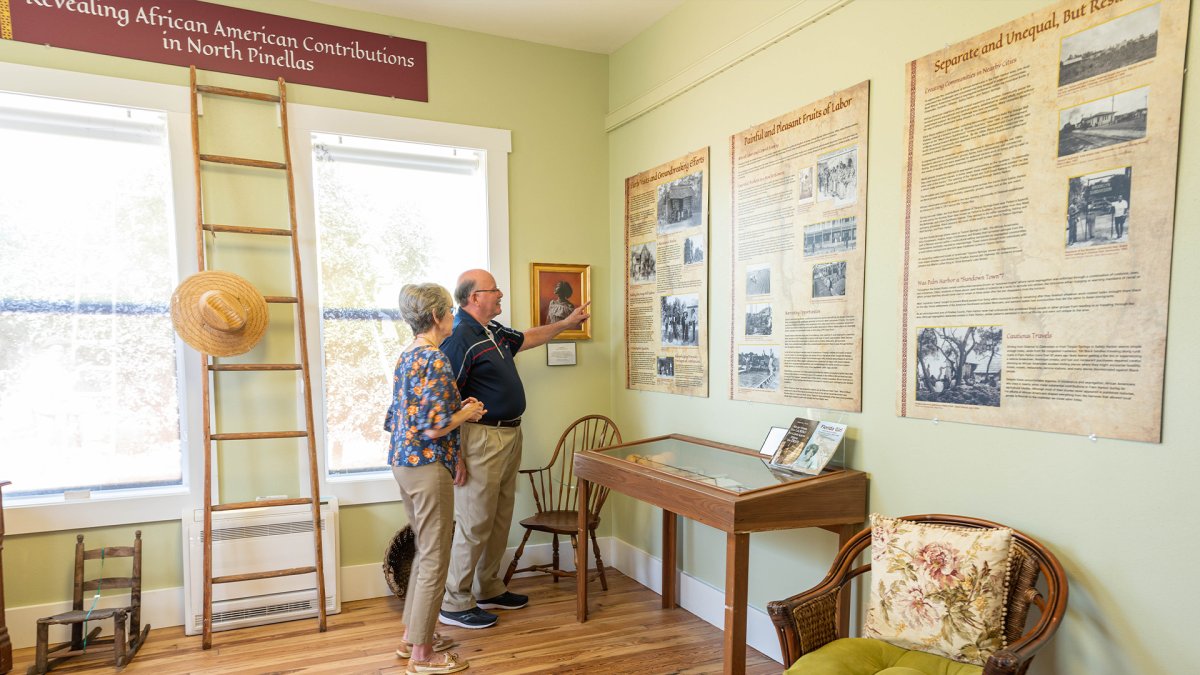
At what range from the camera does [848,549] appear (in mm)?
2309

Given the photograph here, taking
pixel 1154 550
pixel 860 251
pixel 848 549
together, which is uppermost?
pixel 860 251

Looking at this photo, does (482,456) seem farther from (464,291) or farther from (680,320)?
(680,320)

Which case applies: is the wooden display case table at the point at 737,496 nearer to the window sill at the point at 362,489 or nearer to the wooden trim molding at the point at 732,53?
the window sill at the point at 362,489

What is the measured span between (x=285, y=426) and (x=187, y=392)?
1.71 feet

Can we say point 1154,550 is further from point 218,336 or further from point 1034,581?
point 218,336

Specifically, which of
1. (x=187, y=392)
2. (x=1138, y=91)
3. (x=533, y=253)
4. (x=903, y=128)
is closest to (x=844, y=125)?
(x=903, y=128)

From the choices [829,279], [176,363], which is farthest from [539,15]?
[176,363]

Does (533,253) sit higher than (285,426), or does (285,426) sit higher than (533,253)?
(533,253)

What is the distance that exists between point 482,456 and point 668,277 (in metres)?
1.50

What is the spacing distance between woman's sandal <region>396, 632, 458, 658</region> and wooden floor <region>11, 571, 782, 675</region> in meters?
0.04

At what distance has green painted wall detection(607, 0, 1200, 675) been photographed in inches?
67.4

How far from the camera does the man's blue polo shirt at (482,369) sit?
3514 mm

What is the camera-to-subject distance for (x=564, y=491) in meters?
4.36

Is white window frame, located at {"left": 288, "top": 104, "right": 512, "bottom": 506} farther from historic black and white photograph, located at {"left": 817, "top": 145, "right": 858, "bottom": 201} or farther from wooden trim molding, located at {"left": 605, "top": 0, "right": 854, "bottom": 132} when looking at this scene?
historic black and white photograph, located at {"left": 817, "top": 145, "right": 858, "bottom": 201}
